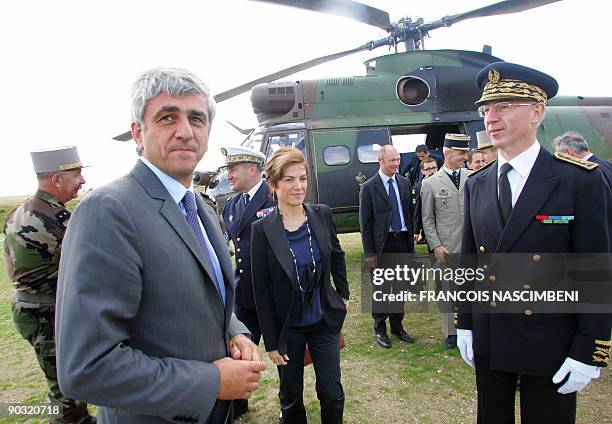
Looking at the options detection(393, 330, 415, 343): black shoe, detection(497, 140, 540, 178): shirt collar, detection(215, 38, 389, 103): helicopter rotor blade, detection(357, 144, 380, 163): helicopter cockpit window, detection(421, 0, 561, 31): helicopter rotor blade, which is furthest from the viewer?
detection(215, 38, 389, 103): helicopter rotor blade

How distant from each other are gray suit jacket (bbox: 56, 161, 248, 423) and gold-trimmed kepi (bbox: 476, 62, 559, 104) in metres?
1.62

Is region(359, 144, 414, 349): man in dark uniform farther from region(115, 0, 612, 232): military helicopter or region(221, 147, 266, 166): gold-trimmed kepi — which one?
region(115, 0, 612, 232): military helicopter

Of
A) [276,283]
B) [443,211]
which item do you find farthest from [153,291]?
[443,211]

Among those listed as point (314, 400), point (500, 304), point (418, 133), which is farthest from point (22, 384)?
point (418, 133)

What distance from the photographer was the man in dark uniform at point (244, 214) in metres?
3.09

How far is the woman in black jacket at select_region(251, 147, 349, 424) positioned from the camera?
2451 millimetres

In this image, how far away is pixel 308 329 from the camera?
2518mm

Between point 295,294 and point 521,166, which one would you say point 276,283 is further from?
point 521,166

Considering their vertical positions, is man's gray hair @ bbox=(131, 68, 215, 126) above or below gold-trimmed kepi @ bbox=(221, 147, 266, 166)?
above

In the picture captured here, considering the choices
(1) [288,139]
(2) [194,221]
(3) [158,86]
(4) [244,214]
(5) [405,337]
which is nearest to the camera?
(3) [158,86]

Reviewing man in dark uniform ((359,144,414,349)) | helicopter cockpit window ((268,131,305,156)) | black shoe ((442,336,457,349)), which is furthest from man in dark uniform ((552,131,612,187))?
helicopter cockpit window ((268,131,305,156))

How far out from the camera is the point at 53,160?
3.01 meters

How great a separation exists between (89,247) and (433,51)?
769 cm

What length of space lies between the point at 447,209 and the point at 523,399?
2.69 metres
